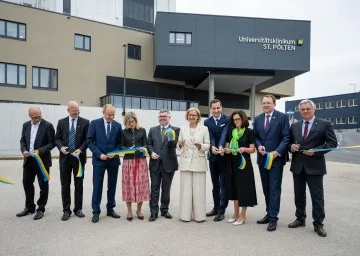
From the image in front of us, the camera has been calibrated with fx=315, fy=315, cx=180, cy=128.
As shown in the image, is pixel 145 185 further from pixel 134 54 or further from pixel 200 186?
pixel 134 54

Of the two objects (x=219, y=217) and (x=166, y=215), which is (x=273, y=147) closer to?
(x=219, y=217)

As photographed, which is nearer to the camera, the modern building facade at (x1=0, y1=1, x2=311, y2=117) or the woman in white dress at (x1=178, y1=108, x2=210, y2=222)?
the woman in white dress at (x1=178, y1=108, x2=210, y2=222)

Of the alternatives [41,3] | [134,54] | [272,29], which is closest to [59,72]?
[134,54]

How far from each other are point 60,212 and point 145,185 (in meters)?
1.76

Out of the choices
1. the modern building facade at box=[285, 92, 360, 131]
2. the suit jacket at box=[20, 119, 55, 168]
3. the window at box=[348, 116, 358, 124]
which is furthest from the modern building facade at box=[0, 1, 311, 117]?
the window at box=[348, 116, 358, 124]

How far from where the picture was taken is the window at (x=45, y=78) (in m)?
23.9

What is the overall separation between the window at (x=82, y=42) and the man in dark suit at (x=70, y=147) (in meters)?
21.6

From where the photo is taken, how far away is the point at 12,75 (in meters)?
23.0

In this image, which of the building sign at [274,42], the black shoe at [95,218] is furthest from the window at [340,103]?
the black shoe at [95,218]

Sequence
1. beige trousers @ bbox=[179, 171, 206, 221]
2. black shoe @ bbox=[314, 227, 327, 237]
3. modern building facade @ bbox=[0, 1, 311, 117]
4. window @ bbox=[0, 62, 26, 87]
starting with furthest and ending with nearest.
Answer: modern building facade @ bbox=[0, 1, 311, 117], window @ bbox=[0, 62, 26, 87], beige trousers @ bbox=[179, 171, 206, 221], black shoe @ bbox=[314, 227, 327, 237]

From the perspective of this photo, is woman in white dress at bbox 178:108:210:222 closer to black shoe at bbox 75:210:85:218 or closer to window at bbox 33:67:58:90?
black shoe at bbox 75:210:85:218

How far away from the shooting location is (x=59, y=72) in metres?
24.7

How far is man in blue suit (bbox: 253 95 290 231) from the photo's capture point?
16.4ft

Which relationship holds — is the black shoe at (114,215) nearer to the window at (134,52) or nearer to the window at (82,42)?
the window at (82,42)
